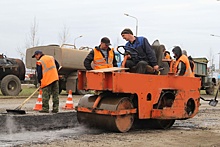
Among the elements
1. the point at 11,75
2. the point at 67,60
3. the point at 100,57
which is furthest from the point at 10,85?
the point at 100,57

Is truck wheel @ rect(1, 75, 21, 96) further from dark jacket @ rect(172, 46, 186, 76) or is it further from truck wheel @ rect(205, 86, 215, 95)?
truck wheel @ rect(205, 86, 215, 95)

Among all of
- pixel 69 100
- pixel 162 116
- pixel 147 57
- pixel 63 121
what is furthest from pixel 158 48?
pixel 69 100

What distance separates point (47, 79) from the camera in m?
10.4

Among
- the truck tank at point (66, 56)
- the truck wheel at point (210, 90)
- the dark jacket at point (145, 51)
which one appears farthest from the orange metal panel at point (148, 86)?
the truck wheel at point (210, 90)

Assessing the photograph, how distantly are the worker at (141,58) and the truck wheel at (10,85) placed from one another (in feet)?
36.1

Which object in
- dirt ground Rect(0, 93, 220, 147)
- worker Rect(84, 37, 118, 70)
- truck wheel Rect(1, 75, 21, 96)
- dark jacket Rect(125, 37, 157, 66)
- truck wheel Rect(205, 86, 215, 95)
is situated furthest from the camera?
truck wheel Rect(205, 86, 215, 95)

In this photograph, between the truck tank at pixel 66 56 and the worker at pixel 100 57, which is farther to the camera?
the truck tank at pixel 66 56

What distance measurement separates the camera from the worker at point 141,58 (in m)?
8.41

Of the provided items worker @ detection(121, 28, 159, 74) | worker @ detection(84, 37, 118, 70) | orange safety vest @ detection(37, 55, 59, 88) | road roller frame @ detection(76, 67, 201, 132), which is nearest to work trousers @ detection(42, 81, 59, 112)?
orange safety vest @ detection(37, 55, 59, 88)

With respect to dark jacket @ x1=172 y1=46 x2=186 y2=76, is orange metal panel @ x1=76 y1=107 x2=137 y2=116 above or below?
below

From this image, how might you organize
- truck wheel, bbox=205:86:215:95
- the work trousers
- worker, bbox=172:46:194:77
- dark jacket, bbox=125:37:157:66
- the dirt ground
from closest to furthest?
the dirt ground → dark jacket, bbox=125:37:157:66 → worker, bbox=172:46:194:77 → the work trousers → truck wheel, bbox=205:86:215:95

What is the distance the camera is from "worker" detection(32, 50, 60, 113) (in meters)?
10.3

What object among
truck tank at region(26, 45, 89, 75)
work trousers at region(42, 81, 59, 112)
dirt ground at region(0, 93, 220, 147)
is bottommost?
dirt ground at region(0, 93, 220, 147)

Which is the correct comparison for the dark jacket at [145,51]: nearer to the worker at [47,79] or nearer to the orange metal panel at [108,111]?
the orange metal panel at [108,111]
